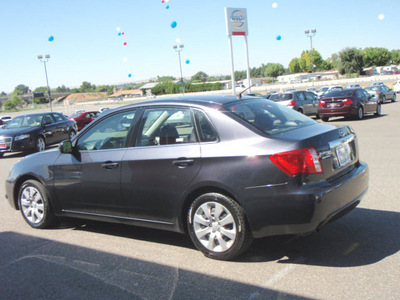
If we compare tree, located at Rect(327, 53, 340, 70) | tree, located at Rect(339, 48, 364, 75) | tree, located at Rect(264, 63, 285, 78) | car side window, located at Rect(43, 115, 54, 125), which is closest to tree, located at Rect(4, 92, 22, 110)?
tree, located at Rect(327, 53, 340, 70)

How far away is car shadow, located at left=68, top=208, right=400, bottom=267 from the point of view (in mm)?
3979

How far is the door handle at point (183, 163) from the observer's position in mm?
4089

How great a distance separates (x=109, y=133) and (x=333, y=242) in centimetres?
288

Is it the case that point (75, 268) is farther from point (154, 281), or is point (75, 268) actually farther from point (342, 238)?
point (342, 238)

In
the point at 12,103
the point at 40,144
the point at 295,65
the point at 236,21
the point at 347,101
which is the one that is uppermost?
the point at 295,65

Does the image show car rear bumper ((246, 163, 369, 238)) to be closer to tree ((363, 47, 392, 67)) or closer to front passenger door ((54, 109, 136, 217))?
front passenger door ((54, 109, 136, 217))

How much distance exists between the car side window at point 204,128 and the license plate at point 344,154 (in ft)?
4.15

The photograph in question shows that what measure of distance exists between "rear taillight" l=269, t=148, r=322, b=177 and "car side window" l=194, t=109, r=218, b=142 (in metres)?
A: 0.69

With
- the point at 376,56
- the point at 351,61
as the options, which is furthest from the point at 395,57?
the point at 351,61

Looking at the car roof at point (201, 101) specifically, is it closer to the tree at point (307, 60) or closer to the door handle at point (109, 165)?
the door handle at point (109, 165)

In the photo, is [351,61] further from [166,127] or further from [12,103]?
[166,127]

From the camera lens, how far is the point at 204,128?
419cm

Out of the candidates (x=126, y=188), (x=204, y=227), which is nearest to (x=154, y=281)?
(x=204, y=227)

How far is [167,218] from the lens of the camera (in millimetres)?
4336
